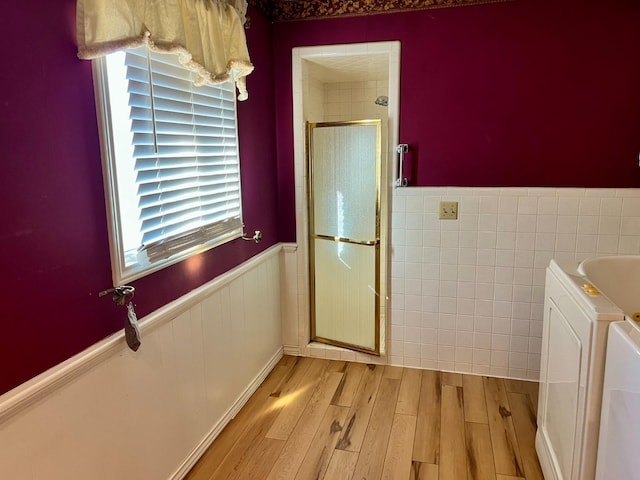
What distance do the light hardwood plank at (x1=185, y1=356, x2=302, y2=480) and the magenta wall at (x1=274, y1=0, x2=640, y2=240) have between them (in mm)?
1434

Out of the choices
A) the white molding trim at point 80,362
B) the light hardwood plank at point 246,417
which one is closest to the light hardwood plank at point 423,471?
the light hardwood plank at point 246,417

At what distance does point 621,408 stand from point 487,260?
4.92 ft

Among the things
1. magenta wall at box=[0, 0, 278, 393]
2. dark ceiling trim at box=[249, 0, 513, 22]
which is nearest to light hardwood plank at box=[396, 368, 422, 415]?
magenta wall at box=[0, 0, 278, 393]

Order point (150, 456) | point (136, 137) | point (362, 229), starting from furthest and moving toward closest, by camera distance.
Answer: point (362, 229)
point (150, 456)
point (136, 137)

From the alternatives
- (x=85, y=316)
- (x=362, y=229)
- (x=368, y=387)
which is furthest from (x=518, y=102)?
(x=85, y=316)

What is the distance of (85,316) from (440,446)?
168cm

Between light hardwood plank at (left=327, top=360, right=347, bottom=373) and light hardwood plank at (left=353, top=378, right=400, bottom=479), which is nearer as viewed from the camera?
light hardwood plank at (left=353, top=378, right=400, bottom=479)

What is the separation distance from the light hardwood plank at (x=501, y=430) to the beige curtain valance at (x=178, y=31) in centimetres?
204

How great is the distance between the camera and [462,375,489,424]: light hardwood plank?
2490 millimetres

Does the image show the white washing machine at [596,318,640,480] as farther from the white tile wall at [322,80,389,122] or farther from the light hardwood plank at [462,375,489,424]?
the white tile wall at [322,80,389,122]

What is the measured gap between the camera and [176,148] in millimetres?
1909

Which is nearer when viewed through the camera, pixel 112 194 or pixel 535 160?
pixel 112 194

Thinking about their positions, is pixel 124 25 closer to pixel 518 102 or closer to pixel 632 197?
pixel 518 102

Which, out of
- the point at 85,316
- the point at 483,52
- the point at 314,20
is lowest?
the point at 85,316
